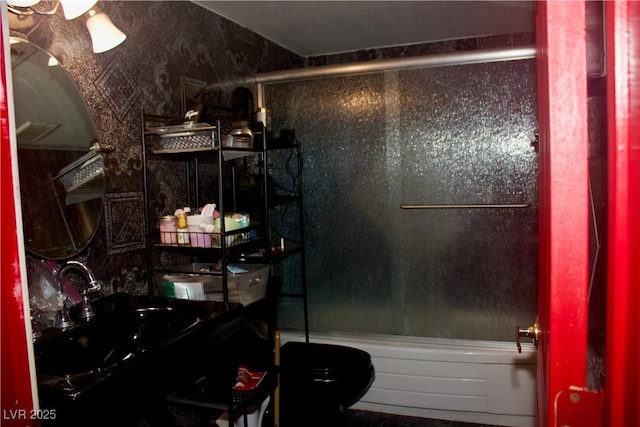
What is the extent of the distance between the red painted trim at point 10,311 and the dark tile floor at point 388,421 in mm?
2052

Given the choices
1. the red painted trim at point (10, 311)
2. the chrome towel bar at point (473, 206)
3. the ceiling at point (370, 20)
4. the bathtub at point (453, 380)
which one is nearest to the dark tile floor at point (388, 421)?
the bathtub at point (453, 380)

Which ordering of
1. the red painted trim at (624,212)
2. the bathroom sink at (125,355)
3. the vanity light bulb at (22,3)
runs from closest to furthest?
1. the red painted trim at (624,212)
2. the bathroom sink at (125,355)
3. the vanity light bulb at (22,3)

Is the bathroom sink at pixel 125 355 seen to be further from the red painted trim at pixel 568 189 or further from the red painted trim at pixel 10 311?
the red painted trim at pixel 568 189

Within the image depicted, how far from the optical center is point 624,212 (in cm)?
52

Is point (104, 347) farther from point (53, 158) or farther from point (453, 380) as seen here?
point (453, 380)

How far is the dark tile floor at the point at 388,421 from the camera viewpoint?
7.75ft

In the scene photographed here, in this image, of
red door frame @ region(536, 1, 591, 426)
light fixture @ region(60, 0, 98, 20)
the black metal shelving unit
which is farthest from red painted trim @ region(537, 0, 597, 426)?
light fixture @ region(60, 0, 98, 20)

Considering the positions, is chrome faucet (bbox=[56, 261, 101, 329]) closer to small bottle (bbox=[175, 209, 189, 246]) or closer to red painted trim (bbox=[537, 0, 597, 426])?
small bottle (bbox=[175, 209, 189, 246])

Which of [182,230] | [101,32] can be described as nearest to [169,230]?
[182,230]

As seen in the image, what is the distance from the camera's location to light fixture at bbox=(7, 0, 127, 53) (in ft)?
4.38

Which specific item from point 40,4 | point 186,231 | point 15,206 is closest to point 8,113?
point 15,206

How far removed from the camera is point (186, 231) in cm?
177

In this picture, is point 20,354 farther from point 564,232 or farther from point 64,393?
point 564,232

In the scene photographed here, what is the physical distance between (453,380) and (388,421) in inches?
15.9
